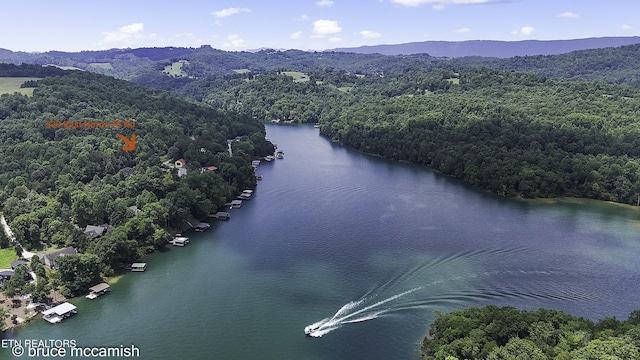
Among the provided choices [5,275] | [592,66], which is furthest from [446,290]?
[592,66]

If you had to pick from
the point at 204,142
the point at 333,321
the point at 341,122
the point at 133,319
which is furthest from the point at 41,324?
the point at 341,122

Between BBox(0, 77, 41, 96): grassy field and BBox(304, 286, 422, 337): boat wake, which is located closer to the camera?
BBox(304, 286, 422, 337): boat wake

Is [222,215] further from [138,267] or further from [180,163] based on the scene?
[180,163]

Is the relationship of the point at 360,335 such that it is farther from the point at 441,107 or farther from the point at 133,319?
the point at 441,107

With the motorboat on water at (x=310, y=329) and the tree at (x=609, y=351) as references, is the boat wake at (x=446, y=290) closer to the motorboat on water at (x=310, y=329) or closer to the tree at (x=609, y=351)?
Result: the motorboat on water at (x=310, y=329)

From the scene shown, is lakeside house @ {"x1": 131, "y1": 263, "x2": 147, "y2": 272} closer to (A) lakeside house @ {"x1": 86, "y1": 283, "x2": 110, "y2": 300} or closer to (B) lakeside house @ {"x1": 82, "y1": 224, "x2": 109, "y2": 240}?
(A) lakeside house @ {"x1": 86, "y1": 283, "x2": 110, "y2": 300}

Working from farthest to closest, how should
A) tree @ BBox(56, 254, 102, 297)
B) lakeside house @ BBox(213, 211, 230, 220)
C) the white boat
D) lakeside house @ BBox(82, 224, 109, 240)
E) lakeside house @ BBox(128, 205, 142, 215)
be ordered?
lakeside house @ BBox(213, 211, 230, 220), lakeside house @ BBox(128, 205, 142, 215), the white boat, lakeside house @ BBox(82, 224, 109, 240), tree @ BBox(56, 254, 102, 297)

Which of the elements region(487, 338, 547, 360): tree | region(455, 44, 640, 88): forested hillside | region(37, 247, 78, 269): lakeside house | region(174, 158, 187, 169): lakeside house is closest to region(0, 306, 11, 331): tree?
region(37, 247, 78, 269): lakeside house
